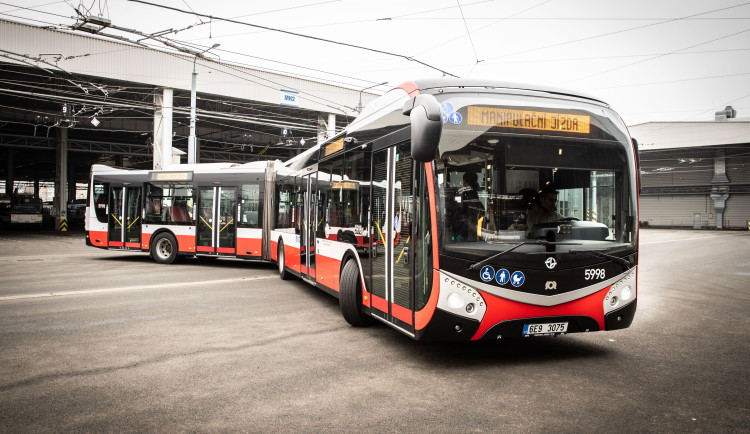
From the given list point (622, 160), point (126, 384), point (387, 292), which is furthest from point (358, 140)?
point (126, 384)

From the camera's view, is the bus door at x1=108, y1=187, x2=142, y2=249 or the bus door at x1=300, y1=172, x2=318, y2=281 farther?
the bus door at x1=108, y1=187, x2=142, y2=249

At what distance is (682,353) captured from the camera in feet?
20.2

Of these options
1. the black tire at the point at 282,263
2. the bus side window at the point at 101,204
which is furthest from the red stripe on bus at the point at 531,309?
the bus side window at the point at 101,204

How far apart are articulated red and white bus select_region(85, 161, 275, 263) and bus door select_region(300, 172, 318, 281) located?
17.5 ft

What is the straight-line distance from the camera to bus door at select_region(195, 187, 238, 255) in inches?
626

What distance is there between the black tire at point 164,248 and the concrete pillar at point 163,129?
11620mm

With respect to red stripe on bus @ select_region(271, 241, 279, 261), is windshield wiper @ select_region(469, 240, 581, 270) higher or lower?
higher

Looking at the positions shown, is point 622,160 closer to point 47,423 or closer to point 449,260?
point 449,260

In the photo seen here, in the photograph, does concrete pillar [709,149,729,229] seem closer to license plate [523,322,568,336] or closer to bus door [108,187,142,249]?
bus door [108,187,142,249]

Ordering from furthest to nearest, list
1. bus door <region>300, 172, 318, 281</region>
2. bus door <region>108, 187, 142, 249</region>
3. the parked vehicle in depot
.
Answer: the parked vehicle in depot
bus door <region>108, 187, 142, 249</region>
bus door <region>300, 172, 318, 281</region>

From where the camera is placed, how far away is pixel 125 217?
17047 millimetres

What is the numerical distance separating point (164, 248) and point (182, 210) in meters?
1.38

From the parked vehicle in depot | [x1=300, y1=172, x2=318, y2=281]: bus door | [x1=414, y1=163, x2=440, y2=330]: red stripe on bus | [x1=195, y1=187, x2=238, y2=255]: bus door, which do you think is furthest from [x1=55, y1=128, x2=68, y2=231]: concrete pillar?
[x1=414, y1=163, x2=440, y2=330]: red stripe on bus

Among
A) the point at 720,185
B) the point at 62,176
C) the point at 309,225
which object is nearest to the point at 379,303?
the point at 309,225
